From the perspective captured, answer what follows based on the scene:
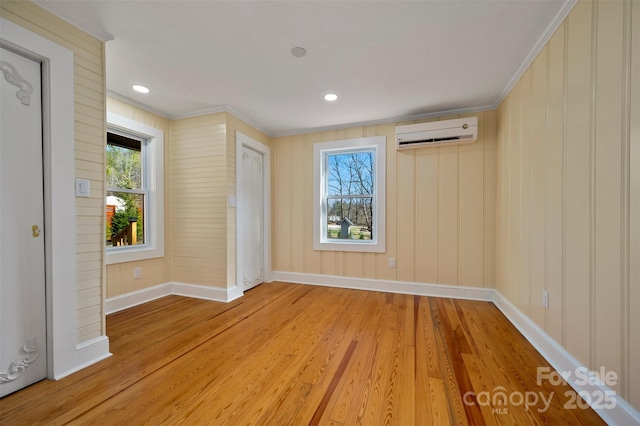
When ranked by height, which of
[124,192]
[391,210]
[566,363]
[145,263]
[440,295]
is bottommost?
[440,295]

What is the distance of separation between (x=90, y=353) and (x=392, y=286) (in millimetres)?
3222

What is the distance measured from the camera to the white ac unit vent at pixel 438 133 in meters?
3.03

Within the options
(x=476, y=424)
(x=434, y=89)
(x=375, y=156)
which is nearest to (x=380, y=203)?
(x=375, y=156)

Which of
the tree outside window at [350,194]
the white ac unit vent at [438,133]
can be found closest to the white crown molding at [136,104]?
the tree outside window at [350,194]

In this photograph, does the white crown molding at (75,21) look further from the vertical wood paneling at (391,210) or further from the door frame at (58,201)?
the vertical wood paneling at (391,210)

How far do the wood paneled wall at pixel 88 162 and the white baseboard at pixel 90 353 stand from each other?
0.04m

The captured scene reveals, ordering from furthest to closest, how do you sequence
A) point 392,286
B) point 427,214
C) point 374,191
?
point 374,191 < point 392,286 < point 427,214

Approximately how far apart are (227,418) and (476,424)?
131 centimetres

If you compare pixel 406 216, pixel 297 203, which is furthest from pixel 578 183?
pixel 297 203

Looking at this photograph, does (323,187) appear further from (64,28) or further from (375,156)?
(64,28)

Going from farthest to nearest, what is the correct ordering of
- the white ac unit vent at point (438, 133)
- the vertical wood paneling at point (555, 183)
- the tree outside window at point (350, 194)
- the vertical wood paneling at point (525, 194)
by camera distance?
the tree outside window at point (350, 194) → the white ac unit vent at point (438, 133) → the vertical wood paneling at point (525, 194) → the vertical wood paneling at point (555, 183)

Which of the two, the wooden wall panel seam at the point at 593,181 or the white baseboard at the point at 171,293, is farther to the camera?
the white baseboard at the point at 171,293

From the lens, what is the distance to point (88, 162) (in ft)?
5.97

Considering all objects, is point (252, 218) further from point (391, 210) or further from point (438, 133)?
point (438, 133)
